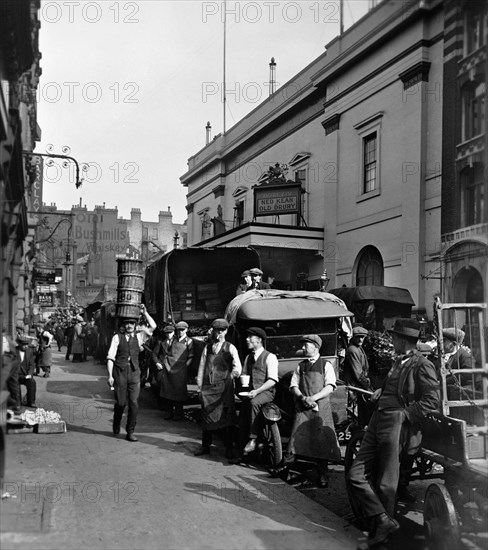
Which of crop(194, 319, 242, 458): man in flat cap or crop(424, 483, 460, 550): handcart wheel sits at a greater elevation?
crop(194, 319, 242, 458): man in flat cap

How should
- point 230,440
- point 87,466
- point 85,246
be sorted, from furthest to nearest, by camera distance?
point 85,246, point 230,440, point 87,466

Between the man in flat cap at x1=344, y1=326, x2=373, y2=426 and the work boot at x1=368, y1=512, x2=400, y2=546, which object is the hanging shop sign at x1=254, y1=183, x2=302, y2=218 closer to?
the man in flat cap at x1=344, y1=326, x2=373, y2=426

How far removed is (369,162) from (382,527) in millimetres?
17835

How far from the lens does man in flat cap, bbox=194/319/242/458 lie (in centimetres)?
807

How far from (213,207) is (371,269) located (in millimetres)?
15984

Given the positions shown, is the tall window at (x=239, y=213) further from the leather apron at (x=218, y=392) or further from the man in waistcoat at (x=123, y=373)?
the leather apron at (x=218, y=392)

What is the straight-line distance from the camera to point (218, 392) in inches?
321

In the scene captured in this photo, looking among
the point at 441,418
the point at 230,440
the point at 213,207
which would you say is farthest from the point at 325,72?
the point at 441,418

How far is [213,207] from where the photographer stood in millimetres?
35250

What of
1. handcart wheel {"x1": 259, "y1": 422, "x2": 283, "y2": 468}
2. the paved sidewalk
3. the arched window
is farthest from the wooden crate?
the arched window

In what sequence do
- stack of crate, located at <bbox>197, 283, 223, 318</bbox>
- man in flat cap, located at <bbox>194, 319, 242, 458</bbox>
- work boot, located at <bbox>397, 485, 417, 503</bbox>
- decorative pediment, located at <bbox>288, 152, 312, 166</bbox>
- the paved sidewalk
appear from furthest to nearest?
decorative pediment, located at <bbox>288, 152, 312, 166</bbox>
stack of crate, located at <bbox>197, 283, 223, 318</bbox>
man in flat cap, located at <bbox>194, 319, 242, 458</bbox>
work boot, located at <bbox>397, 485, 417, 503</bbox>
the paved sidewalk

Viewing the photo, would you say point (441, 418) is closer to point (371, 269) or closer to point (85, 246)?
point (371, 269)

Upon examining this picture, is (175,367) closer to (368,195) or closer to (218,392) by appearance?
(218,392)

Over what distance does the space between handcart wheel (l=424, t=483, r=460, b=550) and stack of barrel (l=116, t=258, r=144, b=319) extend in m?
6.07
